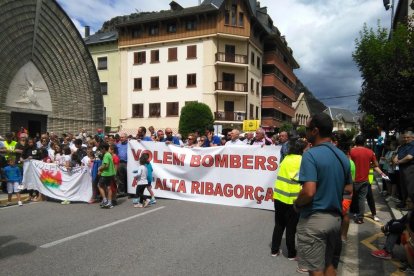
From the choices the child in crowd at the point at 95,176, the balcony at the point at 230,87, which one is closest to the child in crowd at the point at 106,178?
the child in crowd at the point at 95,176

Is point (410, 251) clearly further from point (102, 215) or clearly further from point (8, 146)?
point (8, 146)

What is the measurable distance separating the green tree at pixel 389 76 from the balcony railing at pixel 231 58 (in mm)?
21873

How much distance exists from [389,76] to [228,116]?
29.2 metres

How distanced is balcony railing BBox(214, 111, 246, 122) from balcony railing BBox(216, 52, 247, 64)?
569 cm

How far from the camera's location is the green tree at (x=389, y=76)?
1029 centimetres

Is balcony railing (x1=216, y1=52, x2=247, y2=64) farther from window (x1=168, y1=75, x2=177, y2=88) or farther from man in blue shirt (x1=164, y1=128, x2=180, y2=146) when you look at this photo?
man in blue shirt (x1=164, y1=128, x2=180, y2=146)

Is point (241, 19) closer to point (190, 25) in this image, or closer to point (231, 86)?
point (190, 25)

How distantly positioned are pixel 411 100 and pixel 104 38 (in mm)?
42336

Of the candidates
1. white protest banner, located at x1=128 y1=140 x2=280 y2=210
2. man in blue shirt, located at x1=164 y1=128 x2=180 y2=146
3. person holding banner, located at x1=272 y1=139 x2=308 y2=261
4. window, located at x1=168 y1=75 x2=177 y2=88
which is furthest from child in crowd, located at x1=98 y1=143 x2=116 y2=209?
window, located at x1=168 y1=75 x2=177 y2=88

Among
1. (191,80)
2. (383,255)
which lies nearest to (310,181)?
(383,255)

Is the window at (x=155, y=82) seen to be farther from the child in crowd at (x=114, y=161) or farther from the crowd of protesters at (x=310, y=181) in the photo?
the child in crowd at (x=114, y=161)

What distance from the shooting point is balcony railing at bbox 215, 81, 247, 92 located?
39594 millimetres

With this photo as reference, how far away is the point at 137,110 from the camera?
43.2 meters

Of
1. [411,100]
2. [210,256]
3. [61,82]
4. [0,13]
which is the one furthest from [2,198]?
[61,82]
